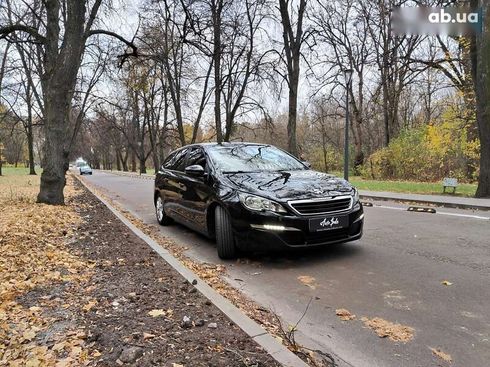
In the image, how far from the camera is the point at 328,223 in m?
4.94

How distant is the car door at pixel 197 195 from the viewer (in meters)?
6.00

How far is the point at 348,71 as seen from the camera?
53.4ft

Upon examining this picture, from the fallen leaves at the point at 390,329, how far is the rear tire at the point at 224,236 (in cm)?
221

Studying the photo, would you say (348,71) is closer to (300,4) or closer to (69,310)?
(300,4)

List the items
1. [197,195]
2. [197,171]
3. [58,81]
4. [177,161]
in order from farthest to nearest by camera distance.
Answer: [58,81] < [177,161] < [197,195] < [197,171]

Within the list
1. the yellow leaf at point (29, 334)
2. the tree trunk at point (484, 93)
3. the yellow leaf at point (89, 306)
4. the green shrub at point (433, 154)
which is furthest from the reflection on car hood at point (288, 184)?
the green shrub at point (433, 154)

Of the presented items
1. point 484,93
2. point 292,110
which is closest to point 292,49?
point 292,110

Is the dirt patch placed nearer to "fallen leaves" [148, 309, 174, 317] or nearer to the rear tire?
"fallen leaves" [148, 309, 174, 317]

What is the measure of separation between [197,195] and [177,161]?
6.14ft

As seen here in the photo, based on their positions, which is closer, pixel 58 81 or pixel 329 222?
pixel 329 222

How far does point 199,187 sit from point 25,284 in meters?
2.77

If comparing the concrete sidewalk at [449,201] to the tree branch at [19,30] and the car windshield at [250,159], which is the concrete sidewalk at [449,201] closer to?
the car windshield at [250,159]

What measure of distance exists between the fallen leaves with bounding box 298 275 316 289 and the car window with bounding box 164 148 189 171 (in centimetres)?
358

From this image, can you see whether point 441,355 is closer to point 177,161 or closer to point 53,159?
point 177,161
